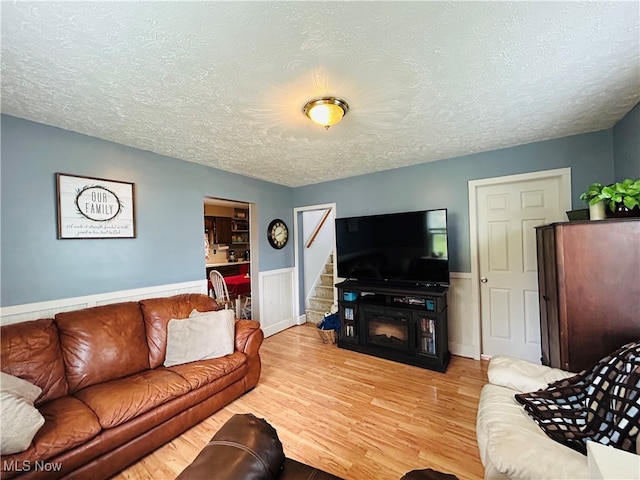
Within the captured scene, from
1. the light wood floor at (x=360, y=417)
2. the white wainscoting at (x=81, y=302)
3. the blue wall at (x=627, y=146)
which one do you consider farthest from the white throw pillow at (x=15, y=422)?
the blue wall at (x=627, y=146)

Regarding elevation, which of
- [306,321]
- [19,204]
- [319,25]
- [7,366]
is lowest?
[306,321]

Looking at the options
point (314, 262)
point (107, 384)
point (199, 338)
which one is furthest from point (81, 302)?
Answer: point (314, 262)

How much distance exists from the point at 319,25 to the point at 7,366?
269cm

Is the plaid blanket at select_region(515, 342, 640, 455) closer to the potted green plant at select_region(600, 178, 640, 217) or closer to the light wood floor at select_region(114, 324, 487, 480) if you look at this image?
the light wood floor at select_region(114, 324, 487, 480)

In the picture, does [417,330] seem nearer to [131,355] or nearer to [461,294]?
[461,294]

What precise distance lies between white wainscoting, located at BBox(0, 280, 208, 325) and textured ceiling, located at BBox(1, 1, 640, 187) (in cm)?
146

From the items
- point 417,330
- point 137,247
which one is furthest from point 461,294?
point 137,247

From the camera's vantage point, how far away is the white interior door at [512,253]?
8.95 ft

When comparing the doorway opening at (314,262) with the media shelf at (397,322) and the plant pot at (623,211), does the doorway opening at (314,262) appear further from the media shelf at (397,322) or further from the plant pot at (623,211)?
the plant pot at (623,211)

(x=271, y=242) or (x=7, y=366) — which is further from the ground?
(x=271, y=242)

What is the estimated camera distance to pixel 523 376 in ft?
5.07

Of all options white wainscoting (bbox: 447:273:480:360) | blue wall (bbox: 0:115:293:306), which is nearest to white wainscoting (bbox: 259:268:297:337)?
blue wall (bbox: 0:115:293:306)

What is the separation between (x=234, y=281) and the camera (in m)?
4.93

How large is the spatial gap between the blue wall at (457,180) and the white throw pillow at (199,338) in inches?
94.3
